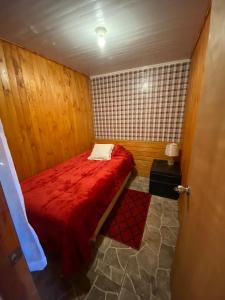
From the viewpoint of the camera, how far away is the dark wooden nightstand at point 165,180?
7.50ft

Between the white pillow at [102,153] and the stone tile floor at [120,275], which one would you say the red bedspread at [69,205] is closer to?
the stone tile floor at [120,275]

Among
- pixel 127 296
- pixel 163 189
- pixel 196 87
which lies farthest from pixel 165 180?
pixel 127 296

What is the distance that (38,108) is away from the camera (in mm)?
2092

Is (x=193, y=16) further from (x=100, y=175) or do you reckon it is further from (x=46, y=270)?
(x=46, y=270)

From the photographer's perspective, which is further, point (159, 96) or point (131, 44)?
point (159, 96)

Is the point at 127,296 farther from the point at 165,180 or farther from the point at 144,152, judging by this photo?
the point at 144,152

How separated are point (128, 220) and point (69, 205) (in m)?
1.00

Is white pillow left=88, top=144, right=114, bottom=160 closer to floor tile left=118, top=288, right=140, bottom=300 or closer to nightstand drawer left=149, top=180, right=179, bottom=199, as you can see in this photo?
nightstand drawer left=149, top=180, right=179, bottom=199

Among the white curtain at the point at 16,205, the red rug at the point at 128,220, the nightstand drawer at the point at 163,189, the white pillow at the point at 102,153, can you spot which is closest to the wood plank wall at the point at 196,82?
the nightstand drawer at the point at 163,189

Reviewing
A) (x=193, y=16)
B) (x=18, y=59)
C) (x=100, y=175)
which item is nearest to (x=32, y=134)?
(x=18, y=59)

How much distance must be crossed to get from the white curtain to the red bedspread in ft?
1.04

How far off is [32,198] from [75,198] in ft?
1.60

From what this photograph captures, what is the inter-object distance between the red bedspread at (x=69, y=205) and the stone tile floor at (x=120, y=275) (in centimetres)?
16

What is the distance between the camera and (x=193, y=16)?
1.32m
